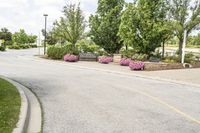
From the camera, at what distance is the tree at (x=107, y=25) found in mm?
38625

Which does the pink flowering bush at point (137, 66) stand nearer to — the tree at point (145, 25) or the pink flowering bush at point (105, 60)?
the tree at point (145, 25)

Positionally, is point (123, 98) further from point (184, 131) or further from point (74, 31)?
point (74, 31)

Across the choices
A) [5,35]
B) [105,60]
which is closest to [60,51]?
[105,60]

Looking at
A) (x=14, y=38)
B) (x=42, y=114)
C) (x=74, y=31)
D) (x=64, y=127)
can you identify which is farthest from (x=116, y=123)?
(x=14, y=38)

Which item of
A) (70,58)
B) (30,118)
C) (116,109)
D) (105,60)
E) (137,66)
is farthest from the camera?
(70,58)

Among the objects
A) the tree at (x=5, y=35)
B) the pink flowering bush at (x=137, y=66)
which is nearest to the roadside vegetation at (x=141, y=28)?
the pink flowering bush at (x=137, y=66)

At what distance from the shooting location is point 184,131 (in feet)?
26.6

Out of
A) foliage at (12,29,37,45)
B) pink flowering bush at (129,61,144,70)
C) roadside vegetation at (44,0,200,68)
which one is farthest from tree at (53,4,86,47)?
foliage at (12,29,37,45)

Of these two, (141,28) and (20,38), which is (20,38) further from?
(141,28)

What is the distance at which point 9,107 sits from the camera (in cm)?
968

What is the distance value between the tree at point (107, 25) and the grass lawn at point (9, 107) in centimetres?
2568

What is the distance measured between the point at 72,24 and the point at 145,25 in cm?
1449

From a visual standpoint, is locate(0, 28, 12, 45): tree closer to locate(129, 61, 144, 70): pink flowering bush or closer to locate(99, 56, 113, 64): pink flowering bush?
locate(99, 56, 113, 64): pink flowering bush

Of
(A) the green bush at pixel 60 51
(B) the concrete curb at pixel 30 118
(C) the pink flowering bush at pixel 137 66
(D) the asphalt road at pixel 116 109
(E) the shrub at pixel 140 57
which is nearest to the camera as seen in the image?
(B) the concrete curb at pixel 30 118
